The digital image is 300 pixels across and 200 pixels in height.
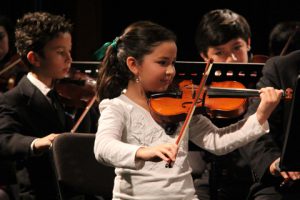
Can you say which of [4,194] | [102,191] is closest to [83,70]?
[4,194]

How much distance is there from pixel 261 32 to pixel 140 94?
6.23 ft

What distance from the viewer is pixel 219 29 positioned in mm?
2475

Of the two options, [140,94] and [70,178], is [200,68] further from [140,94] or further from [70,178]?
[70,178]

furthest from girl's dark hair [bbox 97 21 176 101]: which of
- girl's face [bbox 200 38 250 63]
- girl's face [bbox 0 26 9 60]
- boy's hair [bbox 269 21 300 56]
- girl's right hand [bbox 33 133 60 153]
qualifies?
girl's face [bbox 0 26 9 60]

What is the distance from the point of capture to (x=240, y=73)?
77.5 inches

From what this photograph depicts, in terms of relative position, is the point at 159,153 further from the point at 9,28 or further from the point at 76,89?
the point at 9,28

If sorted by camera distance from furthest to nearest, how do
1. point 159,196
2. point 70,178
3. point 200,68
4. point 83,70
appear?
point 83,70
point 200,68
point 70,178
point 159,196

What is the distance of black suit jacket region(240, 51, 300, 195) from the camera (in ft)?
5.73

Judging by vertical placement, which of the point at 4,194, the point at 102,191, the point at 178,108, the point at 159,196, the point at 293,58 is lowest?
the point at 4,194

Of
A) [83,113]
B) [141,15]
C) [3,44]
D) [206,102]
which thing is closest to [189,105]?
[206,102]

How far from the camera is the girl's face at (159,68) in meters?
1.69

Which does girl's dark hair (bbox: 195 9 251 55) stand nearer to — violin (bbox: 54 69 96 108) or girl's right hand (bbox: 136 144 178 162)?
violin (bbox: 54 69 96 108)

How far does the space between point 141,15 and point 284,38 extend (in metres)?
1.17

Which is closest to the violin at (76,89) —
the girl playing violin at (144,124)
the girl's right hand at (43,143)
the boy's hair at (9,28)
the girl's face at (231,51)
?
the girl's right hand at (43,143)
